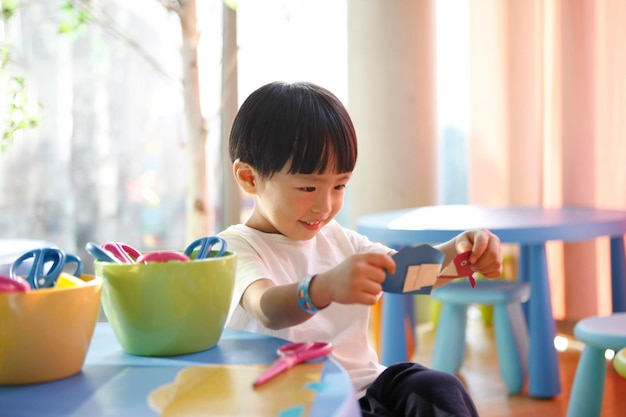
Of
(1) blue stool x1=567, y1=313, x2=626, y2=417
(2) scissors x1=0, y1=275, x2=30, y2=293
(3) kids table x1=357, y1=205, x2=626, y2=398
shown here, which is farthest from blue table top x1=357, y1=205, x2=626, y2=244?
(2) scissors x1=0, y1=275, x2=30, y2=293

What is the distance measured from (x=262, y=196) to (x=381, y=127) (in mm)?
2062

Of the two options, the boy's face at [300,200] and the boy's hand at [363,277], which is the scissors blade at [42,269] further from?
the boy's face at [300,200]

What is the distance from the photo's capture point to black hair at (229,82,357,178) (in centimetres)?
112

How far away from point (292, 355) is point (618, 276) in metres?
2.05

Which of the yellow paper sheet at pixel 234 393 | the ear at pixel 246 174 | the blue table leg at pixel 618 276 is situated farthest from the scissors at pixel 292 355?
the blue table leg at pixel 618 276

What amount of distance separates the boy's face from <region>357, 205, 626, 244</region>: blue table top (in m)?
1.03

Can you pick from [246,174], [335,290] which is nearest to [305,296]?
[335,290]

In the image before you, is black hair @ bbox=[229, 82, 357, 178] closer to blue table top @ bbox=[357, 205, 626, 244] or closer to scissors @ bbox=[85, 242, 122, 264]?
scissors @ bbox=[85, 242, 122, 264]

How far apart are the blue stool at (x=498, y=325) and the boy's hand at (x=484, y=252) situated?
4.33 feet

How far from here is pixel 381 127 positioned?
3225mm

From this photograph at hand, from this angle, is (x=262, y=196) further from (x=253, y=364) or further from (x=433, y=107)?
(x=433, y=107)

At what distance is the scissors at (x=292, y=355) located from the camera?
71 centimetres

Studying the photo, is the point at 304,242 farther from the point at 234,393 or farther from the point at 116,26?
the point at 116,26

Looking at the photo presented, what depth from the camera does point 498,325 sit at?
7.80ft
